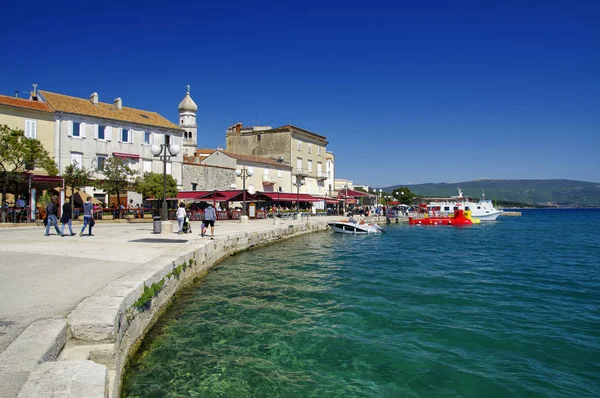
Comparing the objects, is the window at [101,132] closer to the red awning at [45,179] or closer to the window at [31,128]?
the window at [31,128]

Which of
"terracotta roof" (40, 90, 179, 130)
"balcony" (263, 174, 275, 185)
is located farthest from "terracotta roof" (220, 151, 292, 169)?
"terracotta roof" (40, 90, 179, 130)

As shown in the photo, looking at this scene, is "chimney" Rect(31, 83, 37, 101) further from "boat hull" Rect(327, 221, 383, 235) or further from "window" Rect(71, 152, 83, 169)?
"boat hull" Rect(327, 221, 383, 235)

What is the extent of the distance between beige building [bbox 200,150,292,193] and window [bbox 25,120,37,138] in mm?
15754

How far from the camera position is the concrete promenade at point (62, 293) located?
12.0 feet

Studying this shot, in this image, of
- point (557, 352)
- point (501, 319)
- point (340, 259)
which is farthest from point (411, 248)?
point (557, 352)

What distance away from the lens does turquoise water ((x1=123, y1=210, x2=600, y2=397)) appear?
19.5ft

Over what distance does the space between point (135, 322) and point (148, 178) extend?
2633cm

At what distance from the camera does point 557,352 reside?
24.2 feet

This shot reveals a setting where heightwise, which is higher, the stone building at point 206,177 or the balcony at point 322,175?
the balcony at point 322,175

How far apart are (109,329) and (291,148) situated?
49.1m

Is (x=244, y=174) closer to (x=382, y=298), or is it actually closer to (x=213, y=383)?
(x=382, y=298)

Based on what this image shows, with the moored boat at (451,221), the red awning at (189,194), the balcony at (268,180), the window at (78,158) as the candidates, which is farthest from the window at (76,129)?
the moored boat at (451,221)

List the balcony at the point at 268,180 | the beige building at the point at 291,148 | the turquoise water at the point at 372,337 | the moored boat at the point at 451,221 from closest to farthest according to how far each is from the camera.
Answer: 1. the turquoise water at the point at 372,337
2. the balcony at the point at 268,180
3. the moored boat at the point at 451,221
4. the beige building at the point at 291,148

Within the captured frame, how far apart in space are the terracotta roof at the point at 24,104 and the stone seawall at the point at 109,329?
25669 millimetres
